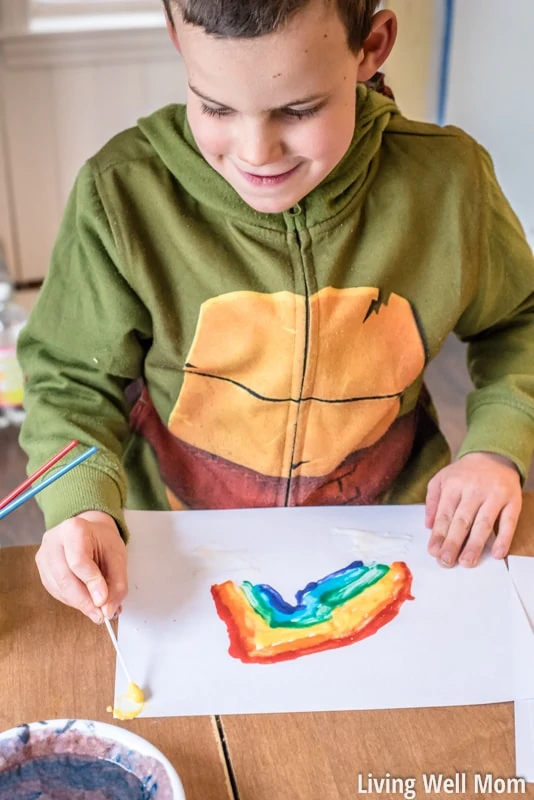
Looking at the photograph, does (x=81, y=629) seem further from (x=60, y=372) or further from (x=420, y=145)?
(x=420, y=145)

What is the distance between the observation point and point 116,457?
2.73ft

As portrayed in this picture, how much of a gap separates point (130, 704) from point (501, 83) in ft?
6.23

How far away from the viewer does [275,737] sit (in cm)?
61

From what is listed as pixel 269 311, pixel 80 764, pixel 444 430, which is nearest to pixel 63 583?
pixel 80 764

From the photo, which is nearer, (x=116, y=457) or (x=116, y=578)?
(x=116, y=578)

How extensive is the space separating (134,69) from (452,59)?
2.78 ft

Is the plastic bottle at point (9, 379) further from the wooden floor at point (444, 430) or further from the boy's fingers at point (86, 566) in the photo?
the boy's fingers at point (86, 566)

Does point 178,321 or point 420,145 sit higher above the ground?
point 420,145

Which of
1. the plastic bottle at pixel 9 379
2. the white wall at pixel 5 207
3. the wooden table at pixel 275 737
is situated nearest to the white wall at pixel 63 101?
the white wall at pixel 5 207

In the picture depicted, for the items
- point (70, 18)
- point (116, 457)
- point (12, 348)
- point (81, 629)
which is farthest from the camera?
point (70, 18)

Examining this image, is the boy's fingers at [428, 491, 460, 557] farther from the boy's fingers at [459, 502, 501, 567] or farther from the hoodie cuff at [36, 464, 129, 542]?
the hoodie cuff at [36, 464, 129, 542]

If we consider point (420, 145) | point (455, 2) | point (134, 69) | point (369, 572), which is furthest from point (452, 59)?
point (369, 572)

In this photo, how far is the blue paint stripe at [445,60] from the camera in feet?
7.38

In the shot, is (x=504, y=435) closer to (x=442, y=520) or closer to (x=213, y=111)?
(x=442, y=520)
